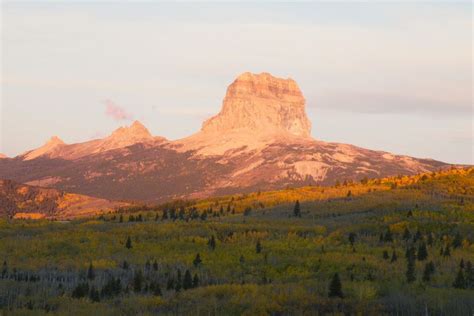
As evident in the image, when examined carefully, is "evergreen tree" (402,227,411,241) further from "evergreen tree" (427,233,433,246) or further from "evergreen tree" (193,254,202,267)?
"evergreen tree" (193,254,202,267)

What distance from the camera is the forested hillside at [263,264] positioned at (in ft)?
114

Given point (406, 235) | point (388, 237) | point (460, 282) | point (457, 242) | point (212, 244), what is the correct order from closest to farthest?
point (460, 282) < point (457, 242) < point (212, 244) < point (388, 237) < point (406, 235)

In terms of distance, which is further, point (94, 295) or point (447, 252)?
point (447, 252)

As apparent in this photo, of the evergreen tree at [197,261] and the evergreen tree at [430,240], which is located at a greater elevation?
the evergreen tree at [430,240]

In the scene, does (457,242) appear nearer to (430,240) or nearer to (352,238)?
(430,240)

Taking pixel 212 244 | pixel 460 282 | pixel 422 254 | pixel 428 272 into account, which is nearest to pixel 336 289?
→ pixel 460 282

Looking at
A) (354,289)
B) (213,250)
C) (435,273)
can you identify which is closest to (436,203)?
(213,250)

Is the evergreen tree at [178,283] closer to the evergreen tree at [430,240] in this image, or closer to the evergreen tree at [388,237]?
the evergreen tree at [430,240]

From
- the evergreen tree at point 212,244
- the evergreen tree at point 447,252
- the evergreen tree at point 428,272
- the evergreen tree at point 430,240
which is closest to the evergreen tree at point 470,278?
the evergreen tree at point 428,272

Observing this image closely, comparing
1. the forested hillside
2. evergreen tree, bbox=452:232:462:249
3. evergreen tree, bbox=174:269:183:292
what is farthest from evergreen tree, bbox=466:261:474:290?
evergreen tree, bbox=452:232:462:249

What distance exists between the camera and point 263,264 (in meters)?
51.0

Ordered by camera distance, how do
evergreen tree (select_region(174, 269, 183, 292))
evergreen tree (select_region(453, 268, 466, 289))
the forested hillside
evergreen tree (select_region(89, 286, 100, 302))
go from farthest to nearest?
evergreen tree (select_region(174, 269, 183, 292)), evergreen tree (select_region(453, 268, 466, 289)), evergreen tree (select_region(89, 286, 100, 302)), the forested hillside

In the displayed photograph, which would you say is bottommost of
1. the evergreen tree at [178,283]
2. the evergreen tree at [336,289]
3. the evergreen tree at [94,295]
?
the evergreen tree at [94,295]

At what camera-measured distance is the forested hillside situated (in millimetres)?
34875
